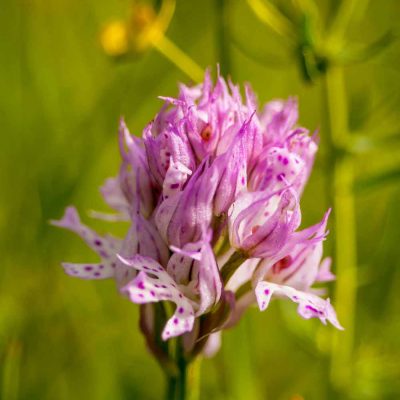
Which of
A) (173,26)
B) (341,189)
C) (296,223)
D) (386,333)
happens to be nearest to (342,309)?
(386,333)

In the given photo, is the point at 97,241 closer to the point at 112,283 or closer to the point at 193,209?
the point at 193,209

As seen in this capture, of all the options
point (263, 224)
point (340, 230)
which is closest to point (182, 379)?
point (263, 224)

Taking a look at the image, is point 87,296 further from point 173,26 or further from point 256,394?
point 173,26

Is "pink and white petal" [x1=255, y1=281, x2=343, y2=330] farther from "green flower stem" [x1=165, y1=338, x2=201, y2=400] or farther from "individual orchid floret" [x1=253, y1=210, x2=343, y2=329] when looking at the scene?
"green flower stem" [x1=165, y1=338, x2=201, y2=400]

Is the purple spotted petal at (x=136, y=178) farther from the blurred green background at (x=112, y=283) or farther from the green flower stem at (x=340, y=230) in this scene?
the green flower stem at (x=340, y=230)

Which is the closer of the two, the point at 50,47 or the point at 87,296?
the point at 87,296

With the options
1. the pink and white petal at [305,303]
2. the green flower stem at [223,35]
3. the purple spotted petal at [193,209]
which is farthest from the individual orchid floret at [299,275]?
the green flower stem at [223,35]

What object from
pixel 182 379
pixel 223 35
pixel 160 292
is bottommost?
pixel 182 379
